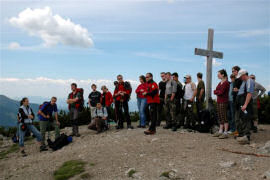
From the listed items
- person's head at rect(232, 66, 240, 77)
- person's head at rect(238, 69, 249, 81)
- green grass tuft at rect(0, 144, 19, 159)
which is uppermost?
person's head at rect(232, 66, 240, 77)

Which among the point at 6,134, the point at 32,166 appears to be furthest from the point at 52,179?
the point at 6,134

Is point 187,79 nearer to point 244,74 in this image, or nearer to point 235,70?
point 235,70

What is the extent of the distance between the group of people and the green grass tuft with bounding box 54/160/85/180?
2.89 m

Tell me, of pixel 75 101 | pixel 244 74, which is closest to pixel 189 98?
pixel 244 74

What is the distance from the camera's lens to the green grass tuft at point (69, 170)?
664cm

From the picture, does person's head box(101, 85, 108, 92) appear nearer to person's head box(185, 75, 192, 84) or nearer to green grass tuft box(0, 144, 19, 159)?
person's head box(185, 75, 192, 84)

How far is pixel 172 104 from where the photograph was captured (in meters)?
10.3

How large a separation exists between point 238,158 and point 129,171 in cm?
265

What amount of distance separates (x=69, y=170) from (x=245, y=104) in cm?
506

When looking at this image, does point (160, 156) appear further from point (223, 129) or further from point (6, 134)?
point (6, 134)

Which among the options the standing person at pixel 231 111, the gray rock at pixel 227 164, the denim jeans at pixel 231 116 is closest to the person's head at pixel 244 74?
the standing person at pixel 231 111

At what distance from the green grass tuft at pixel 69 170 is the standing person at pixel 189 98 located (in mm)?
4623

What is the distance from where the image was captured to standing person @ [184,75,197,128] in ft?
32.9

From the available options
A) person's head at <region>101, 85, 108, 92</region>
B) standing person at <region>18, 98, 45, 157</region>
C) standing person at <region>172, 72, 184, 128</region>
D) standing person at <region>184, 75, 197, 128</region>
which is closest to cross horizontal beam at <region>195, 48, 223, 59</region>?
standing person at <region>184, 75, 197, 128</region>
